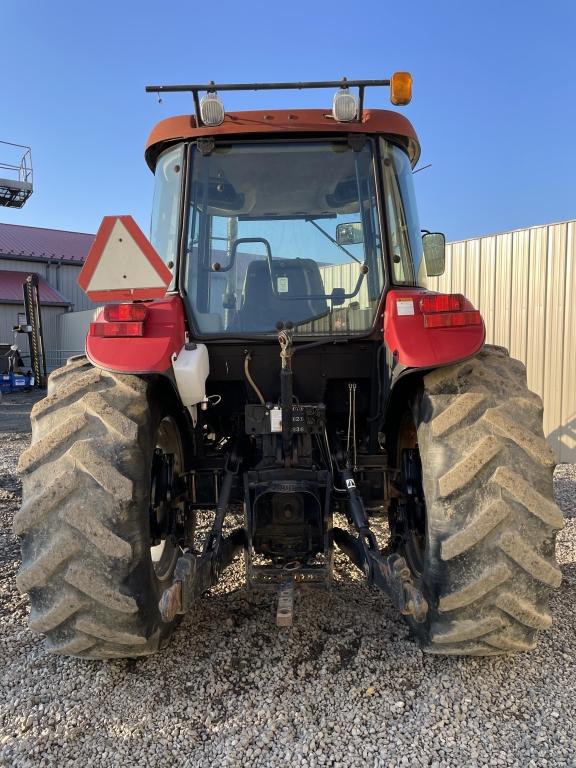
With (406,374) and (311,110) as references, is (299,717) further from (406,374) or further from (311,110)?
(311,110)

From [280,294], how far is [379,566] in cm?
141

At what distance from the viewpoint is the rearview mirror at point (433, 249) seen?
3291mm

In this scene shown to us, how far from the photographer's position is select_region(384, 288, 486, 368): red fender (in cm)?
231

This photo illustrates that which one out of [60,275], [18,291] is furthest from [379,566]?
[60,275]

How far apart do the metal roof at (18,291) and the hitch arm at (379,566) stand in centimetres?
2361

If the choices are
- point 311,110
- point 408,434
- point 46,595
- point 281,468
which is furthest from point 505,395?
point 46,595

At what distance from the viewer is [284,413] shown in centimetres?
267

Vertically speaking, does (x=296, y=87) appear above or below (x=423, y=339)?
above

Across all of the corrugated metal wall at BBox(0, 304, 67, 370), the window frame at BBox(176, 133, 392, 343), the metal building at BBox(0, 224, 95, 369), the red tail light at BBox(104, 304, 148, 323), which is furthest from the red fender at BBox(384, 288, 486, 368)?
the metal building at BBox(0, 224, 95, 369)

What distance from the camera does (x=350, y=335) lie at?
2.93 metres

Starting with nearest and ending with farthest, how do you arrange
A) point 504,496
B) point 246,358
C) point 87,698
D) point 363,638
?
point 504,496 < point 87,698 < point 363,638 < point 246,358

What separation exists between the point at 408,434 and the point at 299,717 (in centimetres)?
137

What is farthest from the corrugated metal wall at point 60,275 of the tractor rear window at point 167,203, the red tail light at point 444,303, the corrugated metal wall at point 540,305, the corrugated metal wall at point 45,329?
Answer: the red tail light at point 444,303

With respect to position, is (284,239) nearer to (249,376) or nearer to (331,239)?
(331,239)
